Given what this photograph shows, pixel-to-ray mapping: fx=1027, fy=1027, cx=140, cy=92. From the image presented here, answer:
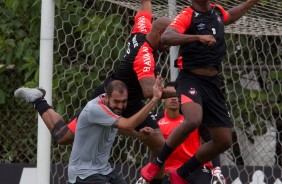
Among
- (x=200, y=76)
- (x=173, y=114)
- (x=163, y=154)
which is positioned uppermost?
(x=200, y=76)

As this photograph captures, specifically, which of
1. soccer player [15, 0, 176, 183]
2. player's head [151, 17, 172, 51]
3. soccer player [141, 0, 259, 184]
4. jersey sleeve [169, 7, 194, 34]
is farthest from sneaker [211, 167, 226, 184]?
jersey sleeve [169, 7, 194, 34]

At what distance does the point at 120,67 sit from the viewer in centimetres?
894

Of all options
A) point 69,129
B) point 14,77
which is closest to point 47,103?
point 69,129

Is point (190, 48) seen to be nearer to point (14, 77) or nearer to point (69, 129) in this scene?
point (69, 129)

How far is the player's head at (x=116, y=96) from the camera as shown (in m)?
8.02

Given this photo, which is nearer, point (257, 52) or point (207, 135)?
point (207, 135)

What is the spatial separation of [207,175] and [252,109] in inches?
62.0

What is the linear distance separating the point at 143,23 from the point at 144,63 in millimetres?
571

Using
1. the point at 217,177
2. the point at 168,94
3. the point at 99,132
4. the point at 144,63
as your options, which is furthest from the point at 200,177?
the point at 99,132

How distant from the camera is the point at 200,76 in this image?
28.1 feet

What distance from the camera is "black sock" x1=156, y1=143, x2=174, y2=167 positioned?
8.74 m

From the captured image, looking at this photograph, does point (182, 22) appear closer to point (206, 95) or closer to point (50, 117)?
point (206, 95)

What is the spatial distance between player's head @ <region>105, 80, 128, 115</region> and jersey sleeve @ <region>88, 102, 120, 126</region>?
6 centimetres

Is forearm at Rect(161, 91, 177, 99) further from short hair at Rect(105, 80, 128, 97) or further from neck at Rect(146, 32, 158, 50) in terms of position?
short hair at Rect(105, 80, 128, 97)
